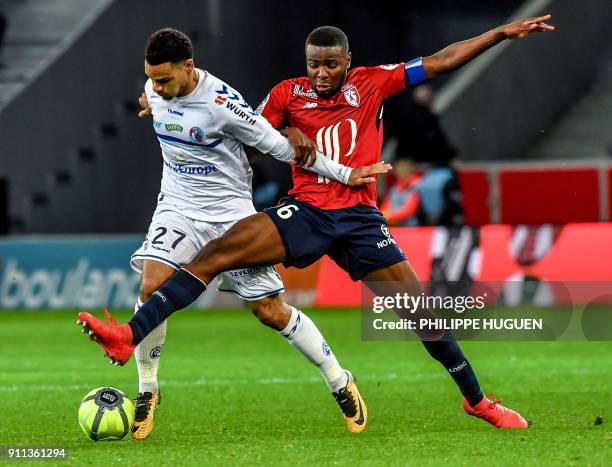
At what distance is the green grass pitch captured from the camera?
6.19 m

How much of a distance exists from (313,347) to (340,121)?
1.16 m

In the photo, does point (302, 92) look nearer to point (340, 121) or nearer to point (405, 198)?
point (340, 121)

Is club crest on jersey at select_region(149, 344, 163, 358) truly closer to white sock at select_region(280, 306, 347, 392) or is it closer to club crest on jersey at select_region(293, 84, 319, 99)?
white sock at select_region(280, 306, 347, 392)

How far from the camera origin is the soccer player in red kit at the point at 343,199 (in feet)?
22.6

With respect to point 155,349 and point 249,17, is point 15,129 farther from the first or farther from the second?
point 155,349

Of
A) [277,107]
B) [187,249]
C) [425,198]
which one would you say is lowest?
[425,198]

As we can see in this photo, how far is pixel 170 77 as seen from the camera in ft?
22.2

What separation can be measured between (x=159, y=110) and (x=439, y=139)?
9.24 meters

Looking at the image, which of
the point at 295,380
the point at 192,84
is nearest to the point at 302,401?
the point at 295,380

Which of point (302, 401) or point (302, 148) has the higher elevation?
point (302, 148)

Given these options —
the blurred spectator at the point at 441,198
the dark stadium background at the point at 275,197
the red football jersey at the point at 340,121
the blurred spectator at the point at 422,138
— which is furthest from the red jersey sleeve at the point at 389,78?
the blurred spectator at the point at 422,138

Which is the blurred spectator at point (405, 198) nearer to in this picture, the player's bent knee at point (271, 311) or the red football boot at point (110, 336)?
the player's bent knee at point (271, 311)

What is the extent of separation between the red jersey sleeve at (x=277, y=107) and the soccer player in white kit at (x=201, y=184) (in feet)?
0.64

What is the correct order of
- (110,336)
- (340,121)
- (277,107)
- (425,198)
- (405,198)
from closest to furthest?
(110,336), (340,121), (277,107), (405,198), (425,198)
